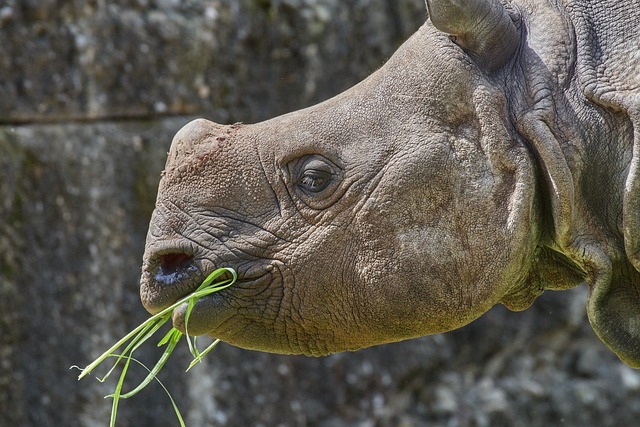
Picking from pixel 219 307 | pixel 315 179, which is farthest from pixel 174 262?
pixel 315 179

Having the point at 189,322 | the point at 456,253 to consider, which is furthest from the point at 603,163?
the point at 189,322

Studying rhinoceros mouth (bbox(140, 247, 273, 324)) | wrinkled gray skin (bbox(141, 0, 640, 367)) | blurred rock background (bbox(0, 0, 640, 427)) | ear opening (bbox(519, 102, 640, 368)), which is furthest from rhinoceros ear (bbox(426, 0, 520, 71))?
blurred rock background (bbox(0, 0, 640, 427))

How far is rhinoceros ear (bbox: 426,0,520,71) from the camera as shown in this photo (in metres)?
3.95

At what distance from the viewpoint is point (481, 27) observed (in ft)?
13.2

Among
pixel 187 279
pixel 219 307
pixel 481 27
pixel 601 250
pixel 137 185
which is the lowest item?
pixel 137 185

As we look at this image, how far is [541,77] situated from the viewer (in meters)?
3.98

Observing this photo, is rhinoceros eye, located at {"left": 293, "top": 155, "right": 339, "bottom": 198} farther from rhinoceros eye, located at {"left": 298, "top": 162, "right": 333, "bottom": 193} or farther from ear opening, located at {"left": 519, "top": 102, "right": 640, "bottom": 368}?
ear opening, located at {"left": 519, "top": 102, "right": 640, "bottom": 368}

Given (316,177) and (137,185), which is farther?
(137,185)

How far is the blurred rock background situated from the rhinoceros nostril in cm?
305

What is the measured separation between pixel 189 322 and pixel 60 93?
335 centimetres

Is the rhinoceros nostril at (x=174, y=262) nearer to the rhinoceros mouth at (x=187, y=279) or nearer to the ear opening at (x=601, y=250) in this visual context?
the rhinoceros mouth at (x=187, y=279)

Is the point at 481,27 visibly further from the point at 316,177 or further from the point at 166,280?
the point at 166,280

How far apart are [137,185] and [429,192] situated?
3604mm

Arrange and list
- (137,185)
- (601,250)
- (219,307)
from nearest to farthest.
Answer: (601,250)
(219,307)
(137,185)
